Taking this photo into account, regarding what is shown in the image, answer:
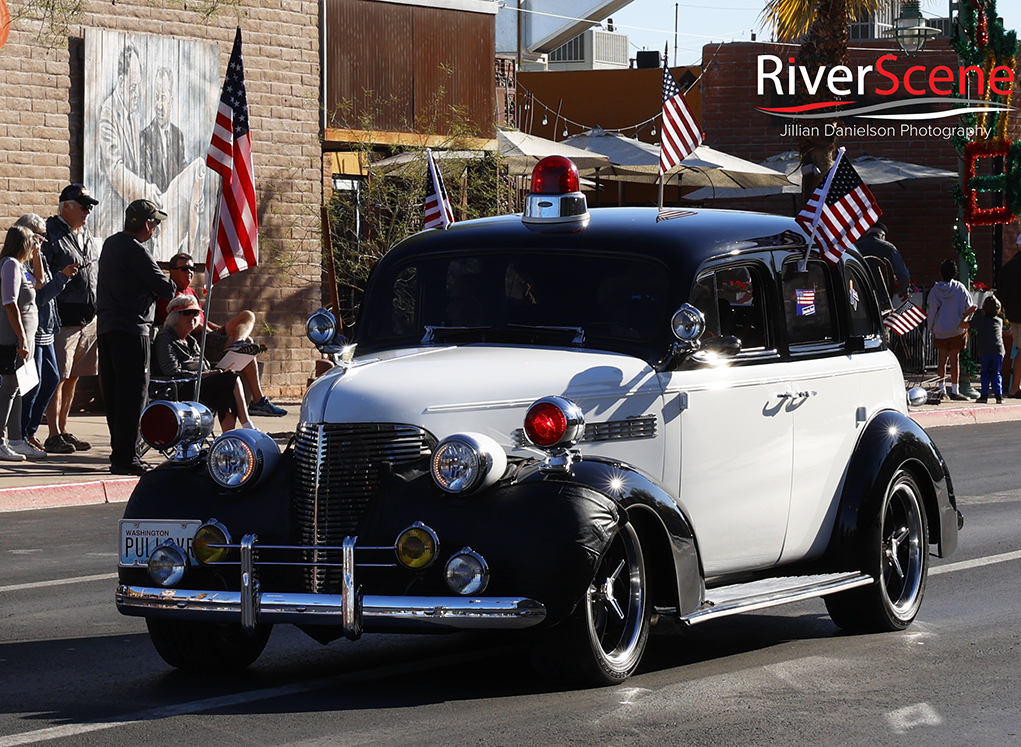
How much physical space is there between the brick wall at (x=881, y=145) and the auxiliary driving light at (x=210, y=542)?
28.8 meters

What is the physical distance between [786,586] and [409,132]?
16.0 metres

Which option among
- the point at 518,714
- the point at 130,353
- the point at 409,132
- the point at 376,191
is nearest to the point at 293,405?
the point at 376,191

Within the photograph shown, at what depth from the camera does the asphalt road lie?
569cm

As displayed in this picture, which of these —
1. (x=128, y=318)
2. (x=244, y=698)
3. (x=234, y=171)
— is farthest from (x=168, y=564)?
(x=234, y=171)

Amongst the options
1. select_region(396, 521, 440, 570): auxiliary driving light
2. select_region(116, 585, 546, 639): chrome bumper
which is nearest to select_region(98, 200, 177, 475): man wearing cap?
select_region(116, 585, 546, 639): chrome bumper

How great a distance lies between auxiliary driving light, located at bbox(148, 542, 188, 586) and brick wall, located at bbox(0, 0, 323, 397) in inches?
508

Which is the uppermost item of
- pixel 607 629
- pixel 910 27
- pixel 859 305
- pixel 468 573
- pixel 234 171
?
pixel 910 27

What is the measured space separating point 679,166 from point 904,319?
4879 mm

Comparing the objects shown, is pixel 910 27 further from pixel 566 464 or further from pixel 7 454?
pixel 566 464

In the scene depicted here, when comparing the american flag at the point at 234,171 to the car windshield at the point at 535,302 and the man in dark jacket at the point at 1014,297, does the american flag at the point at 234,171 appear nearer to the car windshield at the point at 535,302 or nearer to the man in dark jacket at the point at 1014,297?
the car windshield at the point at 535,302

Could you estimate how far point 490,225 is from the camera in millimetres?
7574

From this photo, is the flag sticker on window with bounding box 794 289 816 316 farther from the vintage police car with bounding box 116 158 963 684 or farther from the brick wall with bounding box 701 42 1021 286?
the brick wall with bounding box 701 42 1021 286

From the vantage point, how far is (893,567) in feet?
26.1

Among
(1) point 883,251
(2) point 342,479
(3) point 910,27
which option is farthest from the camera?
(3) point 910,27
